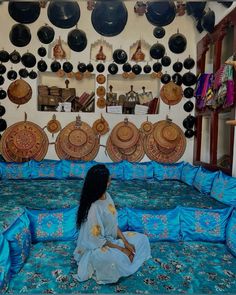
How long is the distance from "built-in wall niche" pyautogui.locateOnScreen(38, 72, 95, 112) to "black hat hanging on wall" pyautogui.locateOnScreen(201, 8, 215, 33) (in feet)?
6.14

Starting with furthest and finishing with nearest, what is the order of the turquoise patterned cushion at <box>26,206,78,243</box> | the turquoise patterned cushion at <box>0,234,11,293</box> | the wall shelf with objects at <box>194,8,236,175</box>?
1. the wall shelf with objects at <box>194,8,236,175</box>
2. the turquoise patterned cushion at <box>26,206,78,243</box>
3. the turquoise patterned cushion at <box>0,234,11,293</box>

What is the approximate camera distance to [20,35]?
460cm

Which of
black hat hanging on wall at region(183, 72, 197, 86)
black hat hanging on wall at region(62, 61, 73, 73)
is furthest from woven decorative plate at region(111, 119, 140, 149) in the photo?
black hat hanging on wall at region(62, 61, 73, 73)

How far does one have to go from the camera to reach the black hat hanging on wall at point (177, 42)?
466cm

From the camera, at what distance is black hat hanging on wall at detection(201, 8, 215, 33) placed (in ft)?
12.5

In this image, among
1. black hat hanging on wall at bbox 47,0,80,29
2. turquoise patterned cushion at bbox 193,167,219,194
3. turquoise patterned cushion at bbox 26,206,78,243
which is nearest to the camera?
turquoise patterned cushion at bbox 26,206,78,243

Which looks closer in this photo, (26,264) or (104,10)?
(26,264)

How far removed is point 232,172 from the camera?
3143 mm

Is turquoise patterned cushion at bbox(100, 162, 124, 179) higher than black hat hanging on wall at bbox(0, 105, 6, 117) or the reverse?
the reverse

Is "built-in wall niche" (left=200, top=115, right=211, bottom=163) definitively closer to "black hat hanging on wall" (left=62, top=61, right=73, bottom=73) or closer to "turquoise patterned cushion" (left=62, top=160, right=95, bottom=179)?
"turquoise patterned cushion" (left=62, top=160, right=95, bottom=179)

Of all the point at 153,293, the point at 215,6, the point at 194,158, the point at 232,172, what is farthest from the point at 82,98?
the point at 153,293

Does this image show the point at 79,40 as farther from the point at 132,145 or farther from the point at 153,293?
the point at 153,293

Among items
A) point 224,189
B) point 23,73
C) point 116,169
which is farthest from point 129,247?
point 23,73

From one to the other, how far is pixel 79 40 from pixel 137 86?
1231 millimetres
